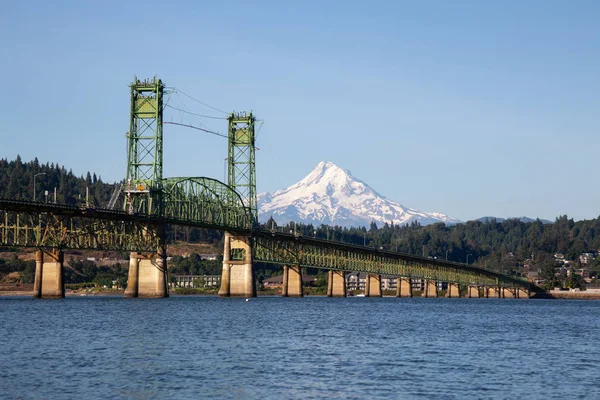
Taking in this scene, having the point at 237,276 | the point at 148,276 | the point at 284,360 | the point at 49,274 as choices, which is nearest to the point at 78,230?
the point at 49,274

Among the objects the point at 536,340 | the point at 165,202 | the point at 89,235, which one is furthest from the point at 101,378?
the point at 165,202

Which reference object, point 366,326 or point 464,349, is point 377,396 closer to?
point 464,349

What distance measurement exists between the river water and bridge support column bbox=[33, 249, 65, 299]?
1555 inches

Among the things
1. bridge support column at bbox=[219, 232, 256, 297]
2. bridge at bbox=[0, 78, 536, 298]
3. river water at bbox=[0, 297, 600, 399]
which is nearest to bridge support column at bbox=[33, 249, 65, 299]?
bridge at bbox=[0, 78, 536, 298]

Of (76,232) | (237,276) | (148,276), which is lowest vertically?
(148,276)

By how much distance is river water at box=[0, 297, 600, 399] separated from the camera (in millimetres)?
48281

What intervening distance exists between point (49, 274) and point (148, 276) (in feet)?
55.4

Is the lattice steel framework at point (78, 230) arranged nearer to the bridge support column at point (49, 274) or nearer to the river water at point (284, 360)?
the bridge support column at point (49, 274)

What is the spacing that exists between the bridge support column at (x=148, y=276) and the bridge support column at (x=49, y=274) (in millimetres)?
12014

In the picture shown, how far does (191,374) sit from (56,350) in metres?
14.9

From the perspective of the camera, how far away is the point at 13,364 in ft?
183

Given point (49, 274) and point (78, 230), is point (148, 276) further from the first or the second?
point (78, 230)

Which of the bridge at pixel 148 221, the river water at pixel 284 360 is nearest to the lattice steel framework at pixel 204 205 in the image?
the bridge at pixel 148 221

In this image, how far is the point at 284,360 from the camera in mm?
60875
